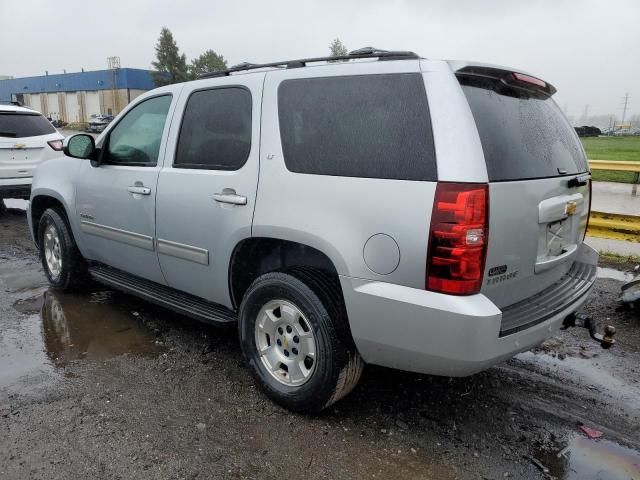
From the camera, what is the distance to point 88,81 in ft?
209

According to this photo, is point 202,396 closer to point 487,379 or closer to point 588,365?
point 487,379

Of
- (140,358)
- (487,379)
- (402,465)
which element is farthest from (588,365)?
(140,358)

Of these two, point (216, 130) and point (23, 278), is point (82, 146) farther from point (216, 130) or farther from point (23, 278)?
point (23, 278)

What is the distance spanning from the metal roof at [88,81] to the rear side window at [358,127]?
6277 centimetres

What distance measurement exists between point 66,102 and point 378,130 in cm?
7624

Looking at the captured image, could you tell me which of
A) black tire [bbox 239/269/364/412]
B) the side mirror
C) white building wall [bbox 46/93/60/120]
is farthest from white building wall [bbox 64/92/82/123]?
black tire [bbox 239/269/364/412]

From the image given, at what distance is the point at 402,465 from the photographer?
8.45 feet

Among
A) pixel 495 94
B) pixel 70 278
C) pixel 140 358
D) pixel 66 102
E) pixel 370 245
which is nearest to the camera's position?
pixel 370 245

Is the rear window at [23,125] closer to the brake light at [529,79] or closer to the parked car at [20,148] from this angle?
the parked car at [20,148]

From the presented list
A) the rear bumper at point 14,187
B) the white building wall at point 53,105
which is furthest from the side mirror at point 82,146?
the white building wall at point 53,105

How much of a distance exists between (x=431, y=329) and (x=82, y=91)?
238 ft

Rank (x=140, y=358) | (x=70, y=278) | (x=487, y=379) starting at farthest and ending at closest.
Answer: (x=70, y=278)
(x=140, y=358)
(x=487, y=379)

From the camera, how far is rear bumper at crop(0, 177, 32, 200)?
26.9 ft

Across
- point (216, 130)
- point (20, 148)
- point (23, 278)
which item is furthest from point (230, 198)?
point (20, 148)
